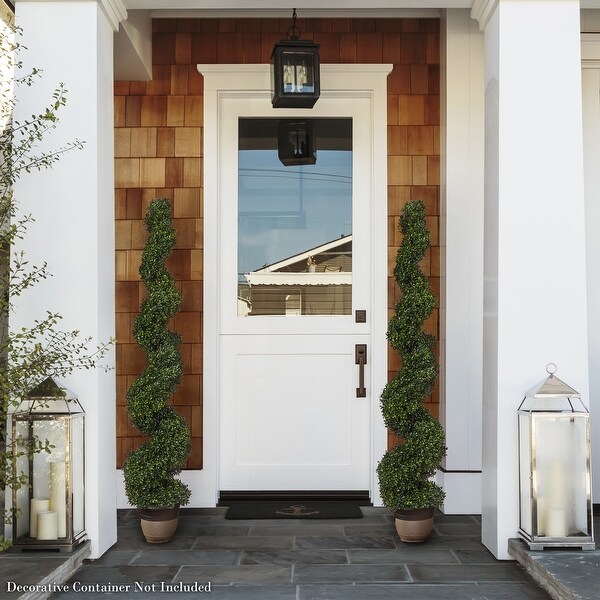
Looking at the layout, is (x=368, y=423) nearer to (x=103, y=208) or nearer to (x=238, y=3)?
(x=103, y=208)

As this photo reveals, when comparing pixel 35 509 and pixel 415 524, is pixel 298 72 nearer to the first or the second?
pixel 415 524

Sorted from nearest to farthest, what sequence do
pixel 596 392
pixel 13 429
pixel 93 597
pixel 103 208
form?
pixel 93 597 < pixel 13 429 < pixel 103 208 < pixel 596 392

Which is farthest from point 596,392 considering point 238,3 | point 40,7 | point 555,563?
point 40,7

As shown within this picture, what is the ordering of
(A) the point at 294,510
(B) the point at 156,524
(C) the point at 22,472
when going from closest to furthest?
(C) the point at 22,472 → (B) the point at 156,524 → (A) the point at 294,510

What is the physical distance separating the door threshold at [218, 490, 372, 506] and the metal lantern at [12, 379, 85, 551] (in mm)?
1369

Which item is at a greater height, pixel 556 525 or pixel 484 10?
pixel 484 10

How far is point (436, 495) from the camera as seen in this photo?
12.1 feet

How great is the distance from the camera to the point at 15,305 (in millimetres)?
3387

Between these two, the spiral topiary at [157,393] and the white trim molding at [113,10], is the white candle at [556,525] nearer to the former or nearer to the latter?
the spiral topiary at [157,393]

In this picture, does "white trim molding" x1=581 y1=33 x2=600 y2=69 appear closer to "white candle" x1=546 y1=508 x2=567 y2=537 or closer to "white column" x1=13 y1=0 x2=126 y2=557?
"white candle" x1=546 y1=508 x2=567 y2=537

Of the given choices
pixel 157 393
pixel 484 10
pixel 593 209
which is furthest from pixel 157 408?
pixel 593 209

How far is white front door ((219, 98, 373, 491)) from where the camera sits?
4.57 metres

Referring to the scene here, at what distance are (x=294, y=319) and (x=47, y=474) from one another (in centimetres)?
180

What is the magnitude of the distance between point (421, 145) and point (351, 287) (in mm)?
948
